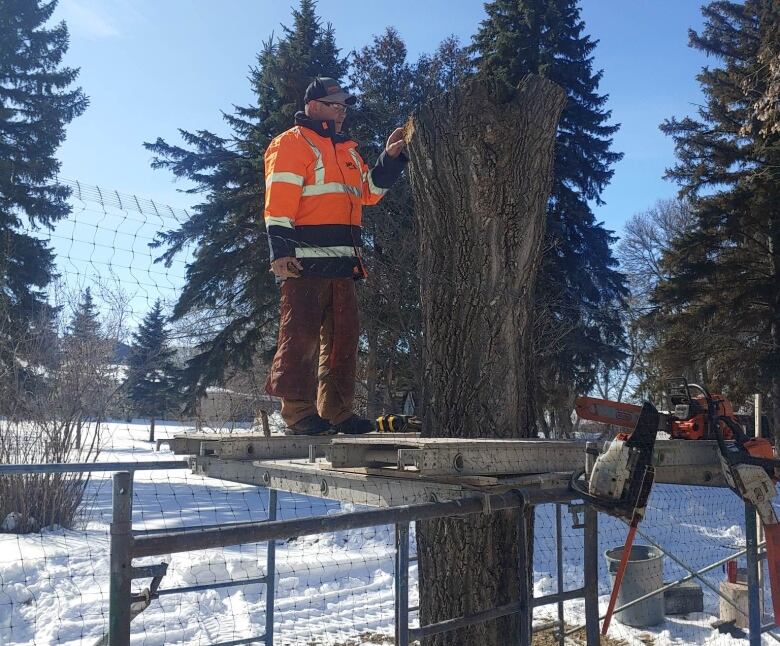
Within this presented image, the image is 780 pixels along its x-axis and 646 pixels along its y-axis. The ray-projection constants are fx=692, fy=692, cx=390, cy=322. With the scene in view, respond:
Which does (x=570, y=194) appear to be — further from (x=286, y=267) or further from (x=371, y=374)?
(x=286, y=267)

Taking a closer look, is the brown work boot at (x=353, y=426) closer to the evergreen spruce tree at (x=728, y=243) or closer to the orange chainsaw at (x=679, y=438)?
the orange chainsaw at (x=679, y=438)

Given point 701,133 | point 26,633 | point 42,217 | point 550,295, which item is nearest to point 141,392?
point 42,217

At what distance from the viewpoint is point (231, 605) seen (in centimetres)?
668

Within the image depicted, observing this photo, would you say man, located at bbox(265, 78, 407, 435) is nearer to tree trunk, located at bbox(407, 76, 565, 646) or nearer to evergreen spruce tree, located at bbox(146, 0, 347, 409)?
tree trunk, located at bbox(407, 76, 565, 646)

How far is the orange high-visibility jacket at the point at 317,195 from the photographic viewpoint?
12.4 feet

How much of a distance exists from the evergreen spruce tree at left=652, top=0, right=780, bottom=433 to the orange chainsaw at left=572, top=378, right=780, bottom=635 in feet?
37.7

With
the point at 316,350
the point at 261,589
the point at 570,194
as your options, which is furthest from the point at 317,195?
the point at 570,194

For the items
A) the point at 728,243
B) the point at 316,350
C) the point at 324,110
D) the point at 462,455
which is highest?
the point at 728,243

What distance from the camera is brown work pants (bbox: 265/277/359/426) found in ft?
12.8

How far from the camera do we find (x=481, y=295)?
3451 mm

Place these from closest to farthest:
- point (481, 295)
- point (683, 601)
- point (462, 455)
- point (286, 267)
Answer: point (462, 455) → point (481, 295) → point (286, 267) → point (683, 601)

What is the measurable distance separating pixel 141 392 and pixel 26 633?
39251mm

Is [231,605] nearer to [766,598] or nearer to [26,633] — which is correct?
[26,633]

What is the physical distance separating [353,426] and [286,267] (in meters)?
0.99
